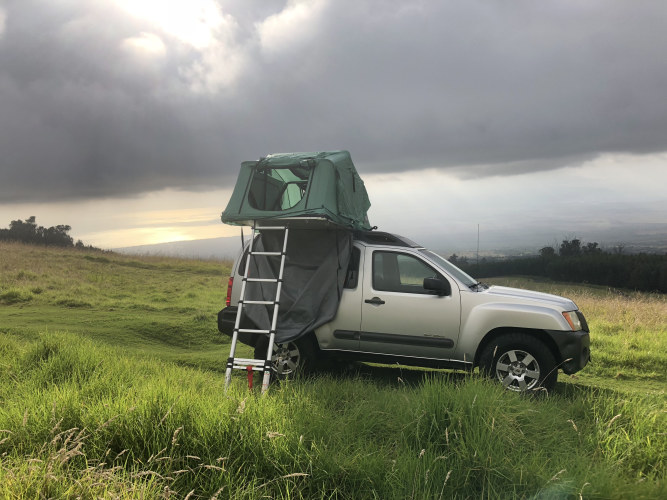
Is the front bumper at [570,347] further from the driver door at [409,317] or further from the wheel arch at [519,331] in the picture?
the driver door at [409,317]

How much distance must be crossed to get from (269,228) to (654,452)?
5.57m

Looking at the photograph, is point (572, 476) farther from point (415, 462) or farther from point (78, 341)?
point (78, 341)

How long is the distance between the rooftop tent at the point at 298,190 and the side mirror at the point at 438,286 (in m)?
1.51

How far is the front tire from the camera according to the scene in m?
7.10

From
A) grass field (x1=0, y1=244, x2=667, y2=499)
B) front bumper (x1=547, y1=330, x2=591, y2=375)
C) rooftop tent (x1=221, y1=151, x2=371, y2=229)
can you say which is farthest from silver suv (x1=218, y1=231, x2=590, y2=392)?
grass field (x1=0, y1=244, x2=667, y2=499)

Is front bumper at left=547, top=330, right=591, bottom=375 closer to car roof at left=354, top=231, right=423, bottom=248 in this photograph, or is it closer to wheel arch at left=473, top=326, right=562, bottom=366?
wheel arch at left=473, top=326, right=562, bottom=366

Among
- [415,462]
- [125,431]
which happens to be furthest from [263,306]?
[415,462]

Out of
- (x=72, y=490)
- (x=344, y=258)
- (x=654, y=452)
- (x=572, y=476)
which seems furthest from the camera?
(x=344, y=258)

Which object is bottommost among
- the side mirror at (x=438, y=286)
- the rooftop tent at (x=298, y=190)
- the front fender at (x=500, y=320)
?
the front fender at (x=500, y=320)

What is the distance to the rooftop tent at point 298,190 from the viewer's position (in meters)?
7.74

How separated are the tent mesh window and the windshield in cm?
211

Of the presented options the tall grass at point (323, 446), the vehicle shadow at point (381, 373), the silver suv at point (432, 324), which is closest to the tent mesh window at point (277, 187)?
the silver suv at point (432, 324)

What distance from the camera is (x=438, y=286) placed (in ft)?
24.1

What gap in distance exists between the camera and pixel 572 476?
3.92 metres
